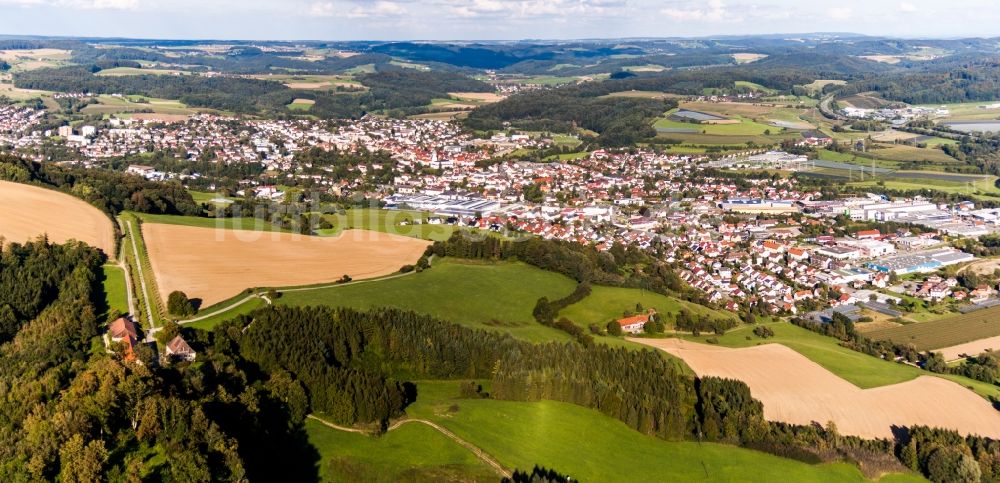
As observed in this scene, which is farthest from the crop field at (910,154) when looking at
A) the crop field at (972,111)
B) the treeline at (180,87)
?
the treeline at (180,87)

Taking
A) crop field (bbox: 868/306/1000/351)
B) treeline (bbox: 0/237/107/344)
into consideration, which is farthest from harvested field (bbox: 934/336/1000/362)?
treeline (bbox: 0/237/107/344)

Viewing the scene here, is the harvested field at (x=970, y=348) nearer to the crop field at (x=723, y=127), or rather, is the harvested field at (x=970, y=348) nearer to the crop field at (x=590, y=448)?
the crop field at (x=590, y=448)

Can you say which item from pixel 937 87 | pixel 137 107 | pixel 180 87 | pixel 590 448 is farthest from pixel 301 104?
pixel 937 87

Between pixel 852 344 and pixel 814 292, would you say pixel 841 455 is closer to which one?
pixel 852 344

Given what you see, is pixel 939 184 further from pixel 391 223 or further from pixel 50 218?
pixel 50 218

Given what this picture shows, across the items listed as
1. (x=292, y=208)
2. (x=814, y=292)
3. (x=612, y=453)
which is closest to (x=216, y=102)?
(x=292, y=208)

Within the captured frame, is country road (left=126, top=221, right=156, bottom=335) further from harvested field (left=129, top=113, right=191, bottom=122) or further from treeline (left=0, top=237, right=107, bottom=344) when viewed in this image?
harvested field (left=129, top=113, right=191, bottom=122)
